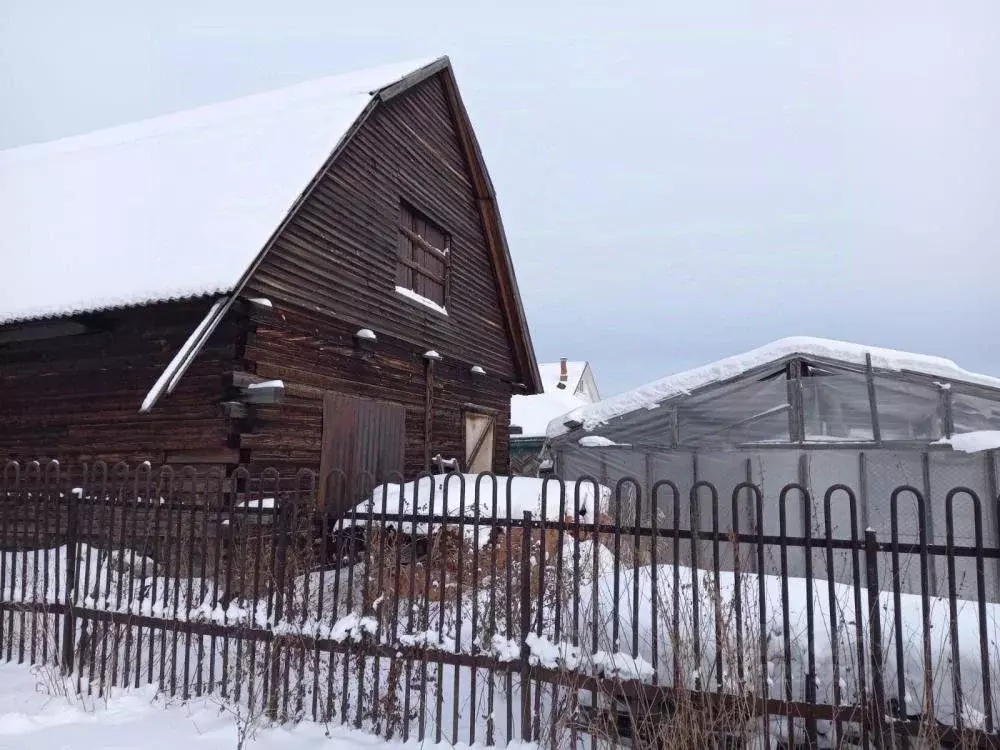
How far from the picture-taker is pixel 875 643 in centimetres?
387

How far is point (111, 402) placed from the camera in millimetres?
10180

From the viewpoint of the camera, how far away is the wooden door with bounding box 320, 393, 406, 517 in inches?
420

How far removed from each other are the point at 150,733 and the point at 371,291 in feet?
26.5

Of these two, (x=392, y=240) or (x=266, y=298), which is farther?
(x=392, y=240)

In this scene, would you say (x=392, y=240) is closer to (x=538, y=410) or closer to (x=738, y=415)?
(x=738, y=415)

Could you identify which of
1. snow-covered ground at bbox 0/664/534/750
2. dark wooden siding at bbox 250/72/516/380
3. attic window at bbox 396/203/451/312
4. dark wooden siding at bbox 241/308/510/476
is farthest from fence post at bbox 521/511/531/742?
attic window at bbox 396/203/451/312

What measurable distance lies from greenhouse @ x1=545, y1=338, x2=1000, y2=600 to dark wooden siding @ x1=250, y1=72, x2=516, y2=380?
145 inches

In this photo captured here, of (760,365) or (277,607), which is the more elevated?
(760,365)

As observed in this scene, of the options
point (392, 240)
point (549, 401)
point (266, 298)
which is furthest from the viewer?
point (549, 401)

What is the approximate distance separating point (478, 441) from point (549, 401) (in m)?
24.1

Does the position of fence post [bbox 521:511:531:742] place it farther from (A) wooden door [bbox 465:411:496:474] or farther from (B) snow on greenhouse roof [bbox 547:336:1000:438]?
(A) wooden door [bbox 465:411:496:474]

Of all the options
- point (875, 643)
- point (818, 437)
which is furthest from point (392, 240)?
point (875, 643)

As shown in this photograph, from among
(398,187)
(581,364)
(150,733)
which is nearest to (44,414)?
(398,187)

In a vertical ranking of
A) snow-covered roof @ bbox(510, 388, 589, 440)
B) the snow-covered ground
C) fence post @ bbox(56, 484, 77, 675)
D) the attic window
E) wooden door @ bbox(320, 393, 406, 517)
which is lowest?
the snow-covered ground
